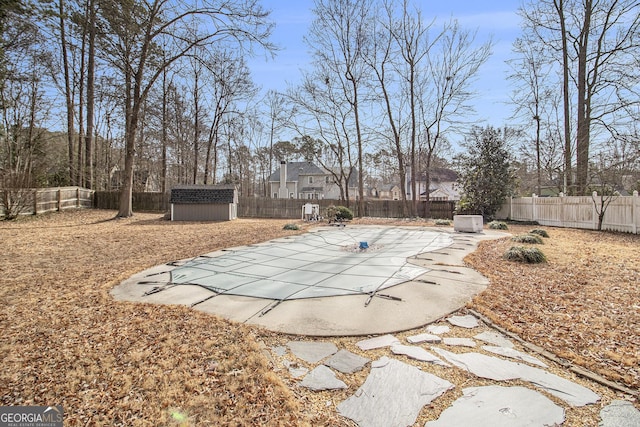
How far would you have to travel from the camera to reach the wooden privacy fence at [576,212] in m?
8.84

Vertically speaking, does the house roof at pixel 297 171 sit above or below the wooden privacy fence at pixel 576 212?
above

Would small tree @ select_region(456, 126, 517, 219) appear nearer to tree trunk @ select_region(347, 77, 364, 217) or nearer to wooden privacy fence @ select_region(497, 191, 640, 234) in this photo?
wooden privacy fence @ select_region(497, 191, 640, 234)

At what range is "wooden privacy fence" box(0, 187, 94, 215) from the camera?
10.7 m

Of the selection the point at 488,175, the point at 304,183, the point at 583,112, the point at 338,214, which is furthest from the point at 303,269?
the point at 304,183

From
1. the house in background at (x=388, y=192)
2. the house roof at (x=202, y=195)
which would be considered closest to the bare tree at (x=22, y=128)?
the house roof at (x=202, y=195)

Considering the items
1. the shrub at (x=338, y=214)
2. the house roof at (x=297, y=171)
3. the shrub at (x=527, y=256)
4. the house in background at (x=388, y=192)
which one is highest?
the house roof at (x=297, y=171)

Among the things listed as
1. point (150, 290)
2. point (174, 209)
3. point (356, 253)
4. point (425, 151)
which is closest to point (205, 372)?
point (150, 290)

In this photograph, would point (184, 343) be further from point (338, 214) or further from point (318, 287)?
point (338, 214)

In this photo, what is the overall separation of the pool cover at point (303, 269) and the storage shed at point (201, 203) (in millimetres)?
7330

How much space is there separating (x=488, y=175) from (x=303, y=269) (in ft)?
40.8

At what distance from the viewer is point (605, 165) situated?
1022cm

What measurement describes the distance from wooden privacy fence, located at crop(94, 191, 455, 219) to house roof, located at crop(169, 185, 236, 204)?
3855 mm

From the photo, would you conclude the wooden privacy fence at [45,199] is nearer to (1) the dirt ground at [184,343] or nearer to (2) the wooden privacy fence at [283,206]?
(2) the wooden privacy fence at [283,206]

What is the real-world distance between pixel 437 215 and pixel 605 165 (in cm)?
826
